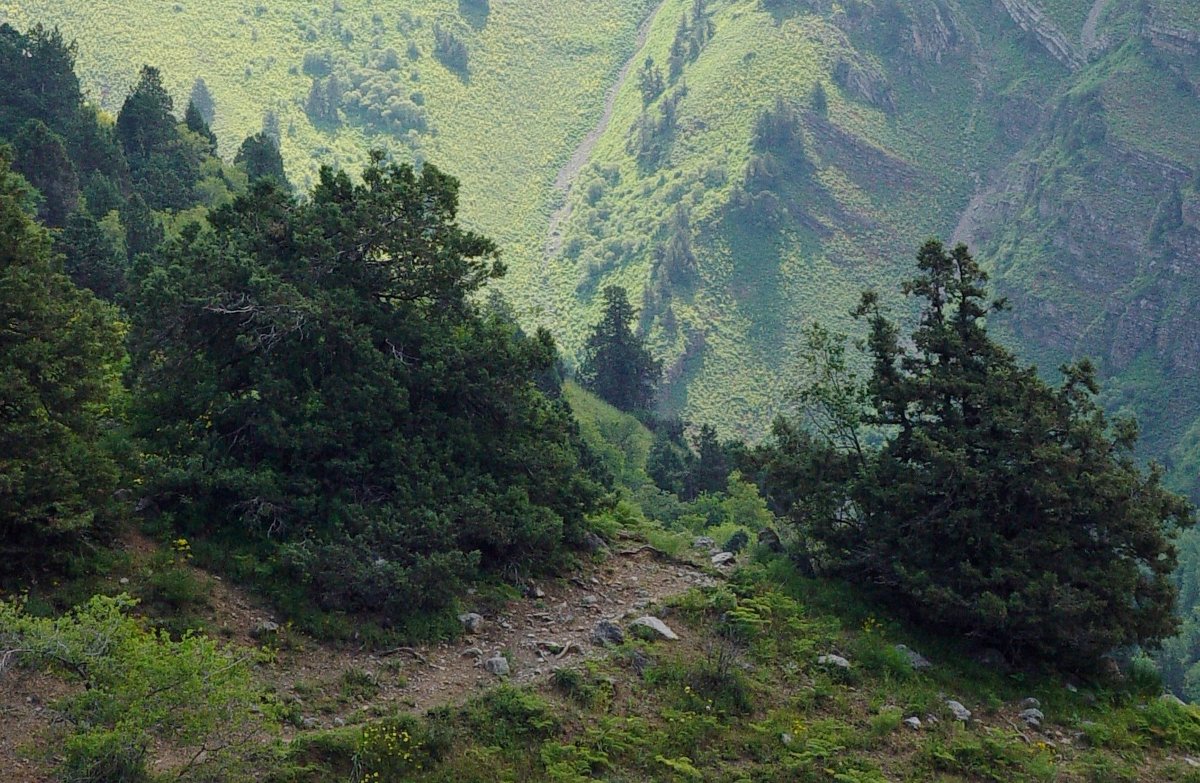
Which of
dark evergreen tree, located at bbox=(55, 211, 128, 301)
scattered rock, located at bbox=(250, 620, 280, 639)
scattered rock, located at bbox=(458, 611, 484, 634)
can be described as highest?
dark evergreen tree, located at bbox=(55, 211, 128, 301)

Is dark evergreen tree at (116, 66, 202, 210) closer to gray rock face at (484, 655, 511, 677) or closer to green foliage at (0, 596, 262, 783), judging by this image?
gray rock face at (484, 655, 511, 677)

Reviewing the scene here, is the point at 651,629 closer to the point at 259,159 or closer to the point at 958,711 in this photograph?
the point at 958,711

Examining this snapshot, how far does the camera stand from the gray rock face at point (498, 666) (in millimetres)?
18281

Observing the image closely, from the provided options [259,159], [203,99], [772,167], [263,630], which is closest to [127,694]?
[263,630]

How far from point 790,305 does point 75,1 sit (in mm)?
91011

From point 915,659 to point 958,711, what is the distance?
152cm

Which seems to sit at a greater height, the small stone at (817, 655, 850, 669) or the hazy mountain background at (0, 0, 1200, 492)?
the hazy mountain background at (0, 0, 1200, 492)

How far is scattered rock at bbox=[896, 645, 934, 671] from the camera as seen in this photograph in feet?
66.8

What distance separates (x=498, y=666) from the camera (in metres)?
18.3

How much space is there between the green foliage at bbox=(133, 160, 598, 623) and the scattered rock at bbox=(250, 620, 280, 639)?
924 mm

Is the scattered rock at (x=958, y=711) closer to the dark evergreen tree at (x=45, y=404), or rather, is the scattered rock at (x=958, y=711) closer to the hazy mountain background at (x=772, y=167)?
the dark evergreen tree at (x=45, y=404)

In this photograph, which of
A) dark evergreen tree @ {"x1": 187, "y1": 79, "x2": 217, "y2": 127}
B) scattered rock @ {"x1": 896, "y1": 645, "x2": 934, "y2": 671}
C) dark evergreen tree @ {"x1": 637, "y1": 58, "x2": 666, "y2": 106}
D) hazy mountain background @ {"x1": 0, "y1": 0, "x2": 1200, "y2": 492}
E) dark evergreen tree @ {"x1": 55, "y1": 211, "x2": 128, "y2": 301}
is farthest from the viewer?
dark evergreen tree @ {"x1": 637, "y1": 58, "x2": 666, "y2": 106}

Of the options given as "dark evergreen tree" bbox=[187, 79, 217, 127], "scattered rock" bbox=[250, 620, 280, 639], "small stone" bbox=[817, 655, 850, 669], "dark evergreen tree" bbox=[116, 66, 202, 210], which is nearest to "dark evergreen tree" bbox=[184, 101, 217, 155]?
"dark evergreen tree" bbox=[116, 66, 202, 210]

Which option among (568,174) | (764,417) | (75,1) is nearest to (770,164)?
(568,174)
